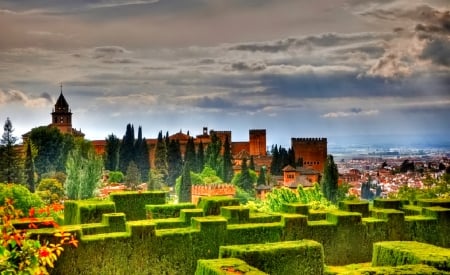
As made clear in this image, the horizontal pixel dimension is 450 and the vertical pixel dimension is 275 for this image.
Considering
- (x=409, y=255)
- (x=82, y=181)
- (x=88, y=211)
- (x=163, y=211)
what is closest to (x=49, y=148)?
(x=82, y=181)

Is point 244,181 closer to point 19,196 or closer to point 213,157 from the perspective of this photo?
point 213,157

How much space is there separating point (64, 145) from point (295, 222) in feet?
204

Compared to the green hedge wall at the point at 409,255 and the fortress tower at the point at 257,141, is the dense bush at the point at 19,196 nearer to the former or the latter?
the green hedge wall at the point at 409,255

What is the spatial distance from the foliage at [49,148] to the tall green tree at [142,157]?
31.8 ft

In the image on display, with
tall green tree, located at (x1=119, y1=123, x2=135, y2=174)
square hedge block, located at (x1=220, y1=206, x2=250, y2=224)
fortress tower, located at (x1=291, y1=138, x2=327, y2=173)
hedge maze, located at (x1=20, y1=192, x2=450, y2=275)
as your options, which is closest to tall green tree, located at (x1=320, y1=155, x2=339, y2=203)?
tall green tree, located at (x1=119, y1=123, x2=135, y2=174)

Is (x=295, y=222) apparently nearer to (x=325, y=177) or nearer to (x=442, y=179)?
(x=442, y=179)

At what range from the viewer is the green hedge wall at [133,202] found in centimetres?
2098

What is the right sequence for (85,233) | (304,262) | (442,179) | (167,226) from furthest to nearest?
(442,179) → (167,226) → (85,233) → (304,262)

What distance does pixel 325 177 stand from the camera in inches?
2539

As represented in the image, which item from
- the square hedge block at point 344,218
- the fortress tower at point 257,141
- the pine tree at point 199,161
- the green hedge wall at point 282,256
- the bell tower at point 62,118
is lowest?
the green hedge wall at point 282,256

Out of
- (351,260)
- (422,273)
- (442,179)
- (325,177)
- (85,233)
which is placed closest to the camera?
(422,273)

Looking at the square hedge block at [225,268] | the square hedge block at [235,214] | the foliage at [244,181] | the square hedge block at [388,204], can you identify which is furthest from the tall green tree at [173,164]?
the square hedge block at [225,268]

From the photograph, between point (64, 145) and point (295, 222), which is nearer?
point (295, 222)

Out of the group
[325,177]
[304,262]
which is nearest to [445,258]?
[304,262]
